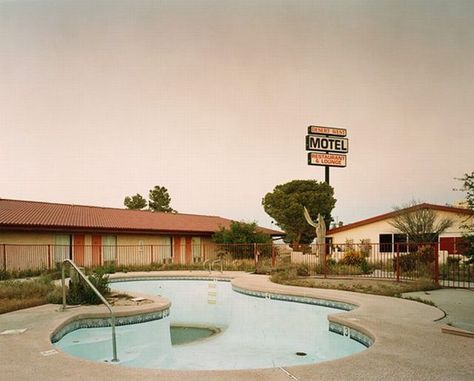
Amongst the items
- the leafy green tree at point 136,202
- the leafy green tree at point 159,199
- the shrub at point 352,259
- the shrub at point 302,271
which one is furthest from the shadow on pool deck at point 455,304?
the leafy green tree at point 136,202

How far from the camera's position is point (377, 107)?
19266mm

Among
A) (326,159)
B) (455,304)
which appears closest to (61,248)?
(455,304)

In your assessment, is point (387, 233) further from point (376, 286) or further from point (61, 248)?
point (61, 248)

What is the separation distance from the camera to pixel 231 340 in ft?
31.6

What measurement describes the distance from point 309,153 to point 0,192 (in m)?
22.9

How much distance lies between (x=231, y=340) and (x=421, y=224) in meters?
16.9

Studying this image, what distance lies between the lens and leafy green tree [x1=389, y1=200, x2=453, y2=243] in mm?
23047

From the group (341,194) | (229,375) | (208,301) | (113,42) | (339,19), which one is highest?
(113,42)

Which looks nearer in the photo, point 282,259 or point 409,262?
point 409,262

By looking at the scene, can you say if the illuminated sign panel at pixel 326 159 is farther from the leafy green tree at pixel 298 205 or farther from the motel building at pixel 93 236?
the motel building at pixel 93 236

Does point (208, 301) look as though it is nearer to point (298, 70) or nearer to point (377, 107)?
point (298, 70)

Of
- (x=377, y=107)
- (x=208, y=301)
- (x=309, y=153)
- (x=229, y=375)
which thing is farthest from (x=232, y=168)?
(x=229, y=375)

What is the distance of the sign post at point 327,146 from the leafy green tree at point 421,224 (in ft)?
32.5

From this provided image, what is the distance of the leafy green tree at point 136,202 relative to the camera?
55.7 metres
